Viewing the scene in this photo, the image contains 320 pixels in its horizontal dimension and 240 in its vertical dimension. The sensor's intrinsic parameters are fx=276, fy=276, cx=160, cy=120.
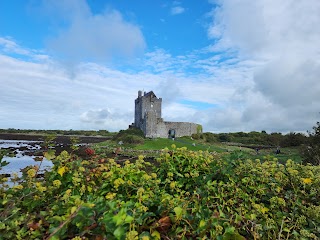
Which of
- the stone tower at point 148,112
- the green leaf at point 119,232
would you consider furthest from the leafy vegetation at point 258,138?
the green leaf at point 119,232

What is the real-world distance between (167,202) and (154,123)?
5488 centimetres

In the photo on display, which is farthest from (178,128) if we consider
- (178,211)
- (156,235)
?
(156,235)

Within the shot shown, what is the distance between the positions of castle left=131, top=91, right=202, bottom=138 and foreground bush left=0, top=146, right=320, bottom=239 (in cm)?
5269

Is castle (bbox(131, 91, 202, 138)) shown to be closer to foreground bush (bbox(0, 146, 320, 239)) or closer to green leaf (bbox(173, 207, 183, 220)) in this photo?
foreground bush (bbox(0, 146, 320, 239))

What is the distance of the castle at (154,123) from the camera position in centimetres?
5762

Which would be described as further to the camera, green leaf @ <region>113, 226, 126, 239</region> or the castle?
the castle

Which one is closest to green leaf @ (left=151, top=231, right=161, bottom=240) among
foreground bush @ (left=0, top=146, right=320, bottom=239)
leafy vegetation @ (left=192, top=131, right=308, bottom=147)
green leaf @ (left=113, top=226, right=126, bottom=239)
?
→ foreground bush @ (left=0, top=146, right=320, bottom=239)

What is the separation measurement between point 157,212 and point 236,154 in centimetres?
190

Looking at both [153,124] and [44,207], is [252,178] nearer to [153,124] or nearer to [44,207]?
[44,207]

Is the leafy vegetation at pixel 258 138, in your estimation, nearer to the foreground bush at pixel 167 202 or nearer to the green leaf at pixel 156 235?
the foreground bush at pixel 167 202

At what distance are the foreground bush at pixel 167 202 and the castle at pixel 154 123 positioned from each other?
52694mm

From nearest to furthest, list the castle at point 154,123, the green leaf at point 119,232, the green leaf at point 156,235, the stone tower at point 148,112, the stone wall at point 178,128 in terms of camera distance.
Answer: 1. the green leaf at point 119,232
2. the green leaf at point 156,235
3. the stone tower at point 148,112
4. the castle at point 154,123
5. the stone wall at point 178,128

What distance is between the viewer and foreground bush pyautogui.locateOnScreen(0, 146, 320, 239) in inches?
102

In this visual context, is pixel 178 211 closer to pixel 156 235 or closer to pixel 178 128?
pixel 156 235
